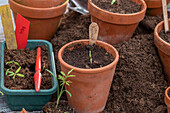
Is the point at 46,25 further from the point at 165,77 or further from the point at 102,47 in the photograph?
the point at 165,77

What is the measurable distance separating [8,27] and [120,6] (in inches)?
36.1

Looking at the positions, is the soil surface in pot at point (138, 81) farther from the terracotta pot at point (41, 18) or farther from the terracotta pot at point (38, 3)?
the terracotta pot at point (38, 3)

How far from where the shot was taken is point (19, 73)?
162cm

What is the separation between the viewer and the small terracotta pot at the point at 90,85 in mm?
1369

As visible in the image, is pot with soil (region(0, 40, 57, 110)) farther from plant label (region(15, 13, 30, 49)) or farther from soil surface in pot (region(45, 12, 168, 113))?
soil surface in pot (region(45, 12, 168, 113))

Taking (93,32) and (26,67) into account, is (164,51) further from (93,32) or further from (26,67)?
(26,67)

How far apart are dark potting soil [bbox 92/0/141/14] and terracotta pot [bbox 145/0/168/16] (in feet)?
0.62

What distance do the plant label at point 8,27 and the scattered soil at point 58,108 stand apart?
611mm

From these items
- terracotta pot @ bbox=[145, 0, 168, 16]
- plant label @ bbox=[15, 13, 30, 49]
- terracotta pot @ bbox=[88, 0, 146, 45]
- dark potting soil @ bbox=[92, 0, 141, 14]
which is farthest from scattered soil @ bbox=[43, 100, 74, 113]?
terracotta pot @ bbox=[145, 0, 168, 16]

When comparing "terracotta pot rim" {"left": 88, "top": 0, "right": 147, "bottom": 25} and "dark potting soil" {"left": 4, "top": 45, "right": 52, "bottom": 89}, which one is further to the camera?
"terracotta pot rim" {"left": 88, "top": 0, "right": 147, "bottom": 25}

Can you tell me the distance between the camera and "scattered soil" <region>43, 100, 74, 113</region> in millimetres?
1444

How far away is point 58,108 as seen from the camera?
147cm

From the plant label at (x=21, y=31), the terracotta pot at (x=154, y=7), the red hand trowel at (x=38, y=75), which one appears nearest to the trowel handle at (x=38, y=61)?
the red hand trowel at (x=38, y=75)

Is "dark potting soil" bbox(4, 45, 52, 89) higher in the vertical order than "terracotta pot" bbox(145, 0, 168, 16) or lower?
lower
